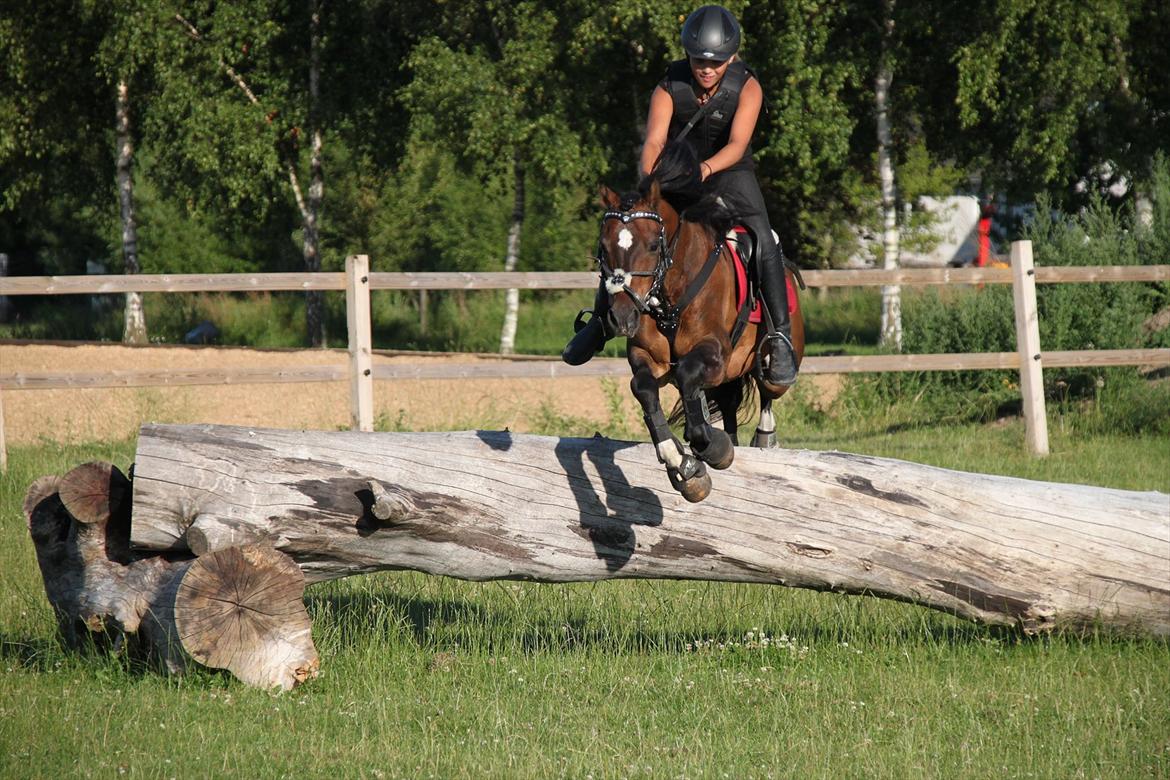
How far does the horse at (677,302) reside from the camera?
5.65m

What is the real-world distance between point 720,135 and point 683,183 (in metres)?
0.79

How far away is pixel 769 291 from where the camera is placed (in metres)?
6.88

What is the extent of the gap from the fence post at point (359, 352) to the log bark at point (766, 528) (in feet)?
17.6

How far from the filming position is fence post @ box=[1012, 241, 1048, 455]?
12.3 m

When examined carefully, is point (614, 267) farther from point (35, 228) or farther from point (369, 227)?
point (35, 228)

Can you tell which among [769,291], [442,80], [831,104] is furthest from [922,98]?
[769,291]

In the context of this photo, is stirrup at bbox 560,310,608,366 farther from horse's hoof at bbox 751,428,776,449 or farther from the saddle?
horse's hoof at bbox 751,428,776,449

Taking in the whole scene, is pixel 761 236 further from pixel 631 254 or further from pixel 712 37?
pixel 631 254

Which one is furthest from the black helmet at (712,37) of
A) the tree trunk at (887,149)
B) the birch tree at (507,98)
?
the tree trunk at (887,149)

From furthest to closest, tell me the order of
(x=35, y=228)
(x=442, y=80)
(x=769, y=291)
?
(x=35, y=228) < (x=442, y=80) < (x=769, y=291)

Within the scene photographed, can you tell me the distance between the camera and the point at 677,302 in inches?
240

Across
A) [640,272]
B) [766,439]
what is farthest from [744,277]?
[766,439]

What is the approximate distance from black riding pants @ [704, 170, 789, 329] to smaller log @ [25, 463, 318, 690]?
3058 millimetres

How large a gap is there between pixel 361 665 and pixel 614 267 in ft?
7.31
